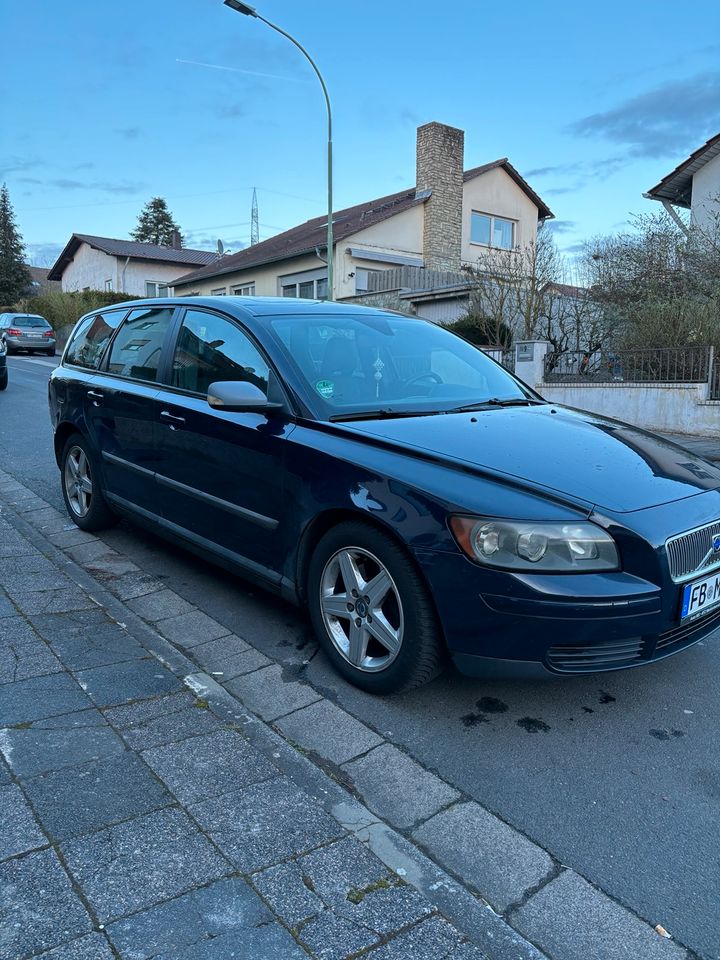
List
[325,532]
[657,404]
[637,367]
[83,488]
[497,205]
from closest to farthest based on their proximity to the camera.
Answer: [325,532] → [83,488] → [657,404] → [637,367] → [497,205]

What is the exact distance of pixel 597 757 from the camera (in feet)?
9.45

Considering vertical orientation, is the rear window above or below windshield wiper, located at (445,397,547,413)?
above

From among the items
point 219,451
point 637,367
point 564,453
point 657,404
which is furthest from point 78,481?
point 637,367

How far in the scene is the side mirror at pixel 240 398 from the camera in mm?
3637

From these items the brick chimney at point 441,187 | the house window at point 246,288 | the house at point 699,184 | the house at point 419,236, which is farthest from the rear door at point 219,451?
the house window at point 246,288

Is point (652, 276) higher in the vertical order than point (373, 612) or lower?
higher

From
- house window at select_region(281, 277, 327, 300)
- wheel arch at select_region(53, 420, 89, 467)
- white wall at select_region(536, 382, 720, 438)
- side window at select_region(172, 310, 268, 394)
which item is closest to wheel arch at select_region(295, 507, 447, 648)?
side window at select_region(172, 310, 268, 394)

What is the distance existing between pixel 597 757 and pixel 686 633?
1.97 ft

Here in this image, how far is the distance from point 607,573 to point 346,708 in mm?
1213

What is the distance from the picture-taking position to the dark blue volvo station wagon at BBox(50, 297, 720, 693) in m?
2.79

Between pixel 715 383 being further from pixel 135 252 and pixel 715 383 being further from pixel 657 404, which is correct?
pixel 135 252

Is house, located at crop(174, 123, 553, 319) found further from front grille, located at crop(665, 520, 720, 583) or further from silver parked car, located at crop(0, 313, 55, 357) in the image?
front grille, located at crop(665, 520, 720, 583)

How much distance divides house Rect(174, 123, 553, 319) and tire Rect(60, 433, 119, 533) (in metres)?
17.4

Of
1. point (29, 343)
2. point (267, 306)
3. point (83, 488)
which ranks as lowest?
point (83, 488)
